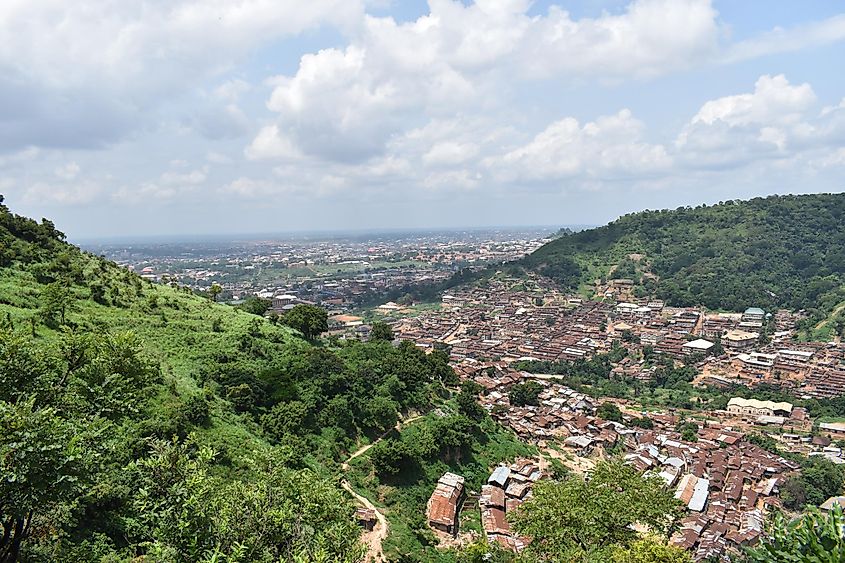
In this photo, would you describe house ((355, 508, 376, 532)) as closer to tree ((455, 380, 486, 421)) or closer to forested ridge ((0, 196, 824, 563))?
forested ridge ((0, 196, 824, 563))

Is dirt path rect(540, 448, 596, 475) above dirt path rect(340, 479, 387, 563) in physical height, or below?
below

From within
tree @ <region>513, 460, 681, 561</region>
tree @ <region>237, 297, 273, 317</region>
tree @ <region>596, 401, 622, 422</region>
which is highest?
tree @ <region>237, 297, 273, 317</region>

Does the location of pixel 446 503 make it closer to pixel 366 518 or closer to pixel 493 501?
pixel 493 501

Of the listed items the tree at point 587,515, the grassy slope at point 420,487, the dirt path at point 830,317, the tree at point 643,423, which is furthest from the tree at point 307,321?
the dirt path at point 830,317

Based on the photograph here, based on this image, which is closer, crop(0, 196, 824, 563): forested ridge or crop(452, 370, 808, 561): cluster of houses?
crop(0, 196, 824, 563): forested ridge

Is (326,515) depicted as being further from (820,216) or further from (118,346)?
(820,216)

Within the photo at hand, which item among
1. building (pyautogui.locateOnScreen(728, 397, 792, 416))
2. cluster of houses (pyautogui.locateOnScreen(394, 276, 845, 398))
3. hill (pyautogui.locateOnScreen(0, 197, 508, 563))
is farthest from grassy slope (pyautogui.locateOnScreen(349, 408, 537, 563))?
cluster of houses (pyautogui.locateOnScreen(394, 276, 845, 398))

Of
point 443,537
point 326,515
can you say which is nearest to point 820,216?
point 443,537
